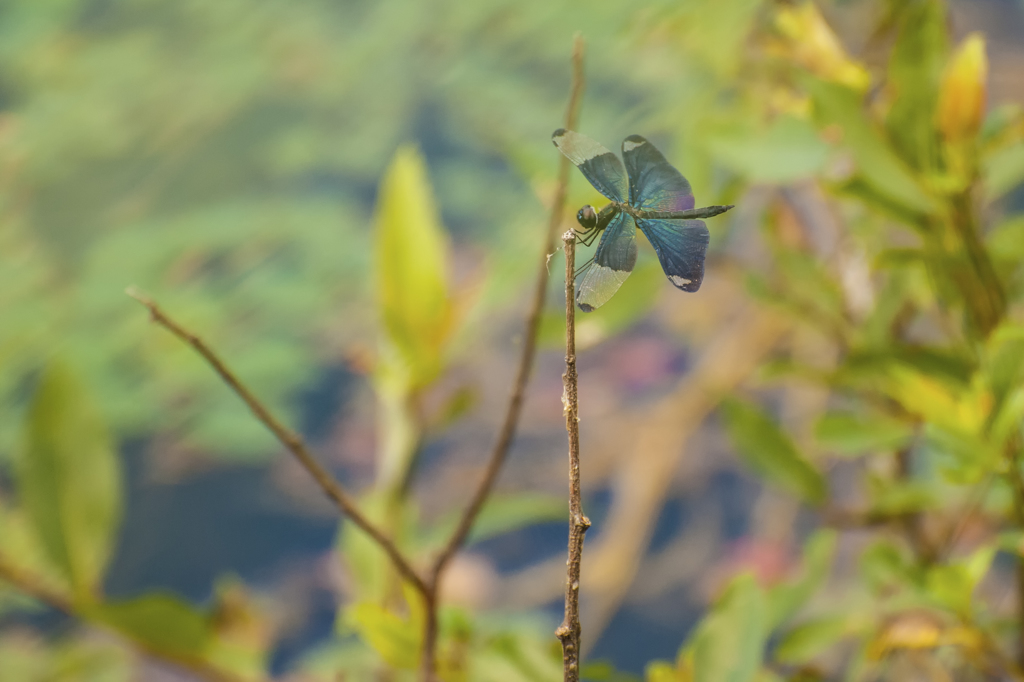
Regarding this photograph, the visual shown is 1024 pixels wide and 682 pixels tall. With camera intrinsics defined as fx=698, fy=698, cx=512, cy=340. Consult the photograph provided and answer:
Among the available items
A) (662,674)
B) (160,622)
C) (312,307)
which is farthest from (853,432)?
(312,307)

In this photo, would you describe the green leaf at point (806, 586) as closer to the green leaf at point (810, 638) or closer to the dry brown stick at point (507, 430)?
the green leaf at point (810, 638)

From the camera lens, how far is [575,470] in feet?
0.47

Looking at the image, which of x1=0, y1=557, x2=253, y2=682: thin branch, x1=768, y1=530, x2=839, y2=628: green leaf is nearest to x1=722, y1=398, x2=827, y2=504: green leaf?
x1=768, y1=530, x2=839, y2=628: green leaf

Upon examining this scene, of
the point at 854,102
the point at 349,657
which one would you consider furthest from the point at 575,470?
the point at 349,657

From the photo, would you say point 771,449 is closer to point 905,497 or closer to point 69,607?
point 905,497

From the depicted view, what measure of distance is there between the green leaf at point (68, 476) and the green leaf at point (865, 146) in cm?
33

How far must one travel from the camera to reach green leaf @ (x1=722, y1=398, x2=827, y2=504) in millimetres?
352

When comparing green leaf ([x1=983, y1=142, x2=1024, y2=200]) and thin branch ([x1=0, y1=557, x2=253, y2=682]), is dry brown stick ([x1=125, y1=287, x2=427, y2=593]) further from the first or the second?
green leaf ([x1=983, y1=142, x2=1024, y2=200])

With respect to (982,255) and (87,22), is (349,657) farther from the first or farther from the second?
(87,22)

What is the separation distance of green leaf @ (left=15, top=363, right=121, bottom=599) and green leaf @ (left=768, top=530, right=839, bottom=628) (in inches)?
11.7

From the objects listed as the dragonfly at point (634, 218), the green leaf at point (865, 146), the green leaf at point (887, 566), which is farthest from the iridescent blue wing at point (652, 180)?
the green leaf at point (887, 566)

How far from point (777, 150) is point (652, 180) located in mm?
146

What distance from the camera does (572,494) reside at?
15 centimetres

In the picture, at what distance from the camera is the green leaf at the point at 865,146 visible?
0.25 m
